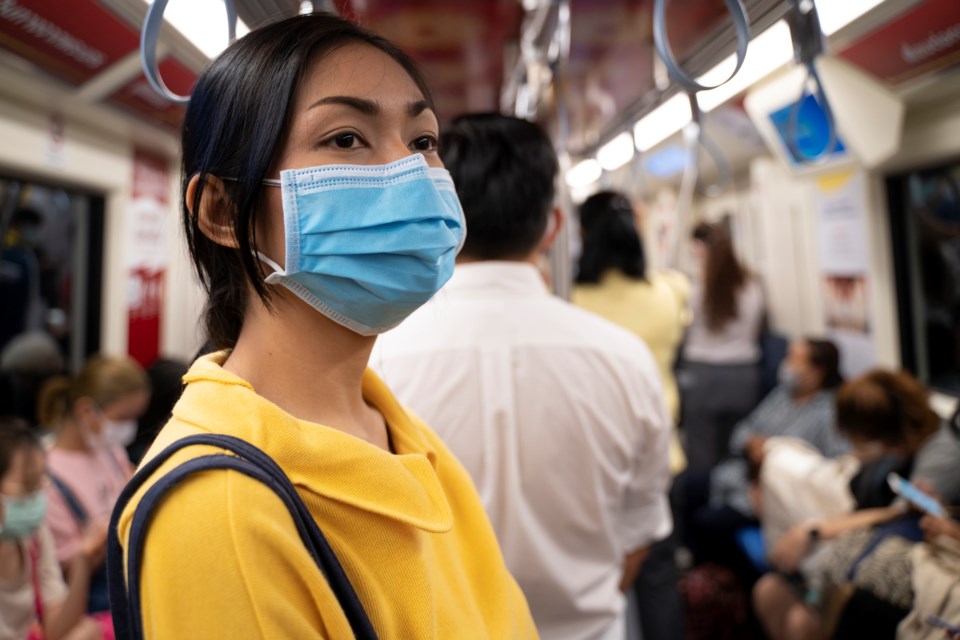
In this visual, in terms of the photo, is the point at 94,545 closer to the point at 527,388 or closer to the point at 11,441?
the point at 11,441

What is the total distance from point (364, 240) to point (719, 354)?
4389 millimetres

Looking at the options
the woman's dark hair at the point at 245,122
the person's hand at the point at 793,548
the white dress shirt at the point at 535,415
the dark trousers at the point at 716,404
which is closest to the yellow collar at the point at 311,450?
the woman's dark hair at the point at 245,122

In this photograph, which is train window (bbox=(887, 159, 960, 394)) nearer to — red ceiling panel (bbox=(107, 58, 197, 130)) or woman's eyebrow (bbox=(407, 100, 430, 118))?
woman's eyebrow (bbox=(407, 100, 430, 118))

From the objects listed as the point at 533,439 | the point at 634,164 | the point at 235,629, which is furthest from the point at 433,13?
the point at 235,629

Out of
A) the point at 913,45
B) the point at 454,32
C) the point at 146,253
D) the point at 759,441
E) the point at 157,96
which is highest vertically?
the point at 454,32

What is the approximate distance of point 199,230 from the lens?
792mm

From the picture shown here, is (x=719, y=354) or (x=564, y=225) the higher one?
(x=564, y=225)

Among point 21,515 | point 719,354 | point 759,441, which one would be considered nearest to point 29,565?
point 21,515

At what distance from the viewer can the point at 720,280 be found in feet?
15.7

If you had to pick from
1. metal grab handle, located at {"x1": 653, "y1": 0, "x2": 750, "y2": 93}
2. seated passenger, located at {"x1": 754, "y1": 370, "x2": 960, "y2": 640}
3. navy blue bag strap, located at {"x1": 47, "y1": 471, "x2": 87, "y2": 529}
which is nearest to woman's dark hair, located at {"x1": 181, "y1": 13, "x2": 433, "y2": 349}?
metal grab handle, located at {"x1": 653, "y1": 0, "x2": 750, "y2": 93}

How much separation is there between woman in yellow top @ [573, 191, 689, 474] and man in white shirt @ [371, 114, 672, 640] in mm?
887

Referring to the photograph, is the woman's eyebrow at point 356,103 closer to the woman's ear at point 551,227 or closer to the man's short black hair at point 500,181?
the man's short black hair at point 500,181

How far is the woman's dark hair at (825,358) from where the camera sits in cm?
371

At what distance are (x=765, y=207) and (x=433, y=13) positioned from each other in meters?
3.08
